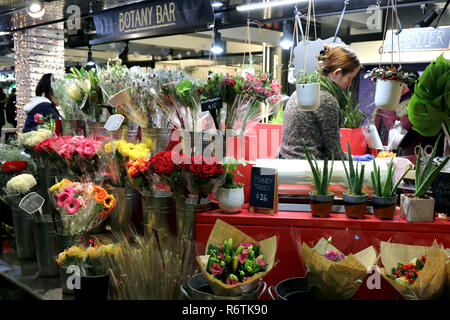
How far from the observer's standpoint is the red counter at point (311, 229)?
1667 millimetres

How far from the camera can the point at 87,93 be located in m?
2.31

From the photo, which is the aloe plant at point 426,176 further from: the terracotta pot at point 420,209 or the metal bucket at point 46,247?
the metal bucket at point 46,247

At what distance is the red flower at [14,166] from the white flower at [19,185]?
0.15 metres

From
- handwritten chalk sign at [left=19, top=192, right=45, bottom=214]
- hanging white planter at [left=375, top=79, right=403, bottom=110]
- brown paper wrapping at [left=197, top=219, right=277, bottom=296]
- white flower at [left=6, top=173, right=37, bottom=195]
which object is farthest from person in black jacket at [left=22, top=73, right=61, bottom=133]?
brown paper wrapping at [left=197, top=219, right=277, bottom=296]

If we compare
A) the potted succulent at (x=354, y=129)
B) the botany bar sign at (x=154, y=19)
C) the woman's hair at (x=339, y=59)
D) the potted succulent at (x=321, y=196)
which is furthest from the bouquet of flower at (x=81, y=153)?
the botany bar sign at (x=154, y=19)

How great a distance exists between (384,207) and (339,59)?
1156 mm

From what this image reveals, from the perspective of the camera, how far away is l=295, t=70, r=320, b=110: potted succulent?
202 centimetres

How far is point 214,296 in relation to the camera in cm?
124

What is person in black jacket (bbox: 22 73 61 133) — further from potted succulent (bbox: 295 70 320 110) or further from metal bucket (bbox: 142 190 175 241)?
potted succulent (bbox: 295 70 320 110)

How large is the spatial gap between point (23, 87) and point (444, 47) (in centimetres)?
733

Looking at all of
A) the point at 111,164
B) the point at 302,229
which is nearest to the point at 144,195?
the point at 111,164

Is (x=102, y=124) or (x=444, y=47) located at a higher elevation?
(x=444, y=47)

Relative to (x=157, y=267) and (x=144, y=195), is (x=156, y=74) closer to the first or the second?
(x=144, y=195)

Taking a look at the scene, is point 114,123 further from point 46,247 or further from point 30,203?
point 46,247
